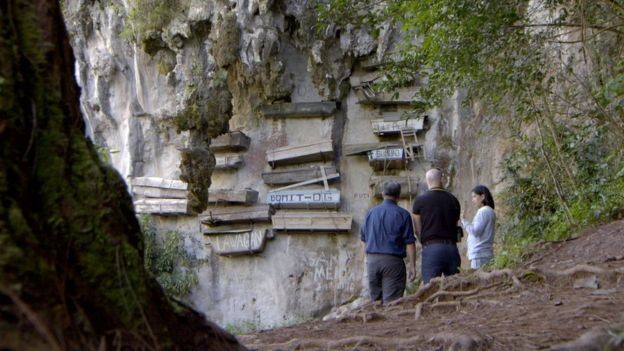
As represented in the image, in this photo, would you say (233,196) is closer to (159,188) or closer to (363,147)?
(159,188)

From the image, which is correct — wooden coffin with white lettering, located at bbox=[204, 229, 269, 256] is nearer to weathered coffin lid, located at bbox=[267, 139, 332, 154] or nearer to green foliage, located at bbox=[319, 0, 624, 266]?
weathered coffin lid, located at bbox=[267, 139, 332, 154]

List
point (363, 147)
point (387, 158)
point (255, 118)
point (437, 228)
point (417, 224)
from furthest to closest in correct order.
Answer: point (255, 118), point (363, 147), point (387, 158), point (417, 224), point (437, 228)

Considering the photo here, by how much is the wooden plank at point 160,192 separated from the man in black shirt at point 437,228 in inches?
390

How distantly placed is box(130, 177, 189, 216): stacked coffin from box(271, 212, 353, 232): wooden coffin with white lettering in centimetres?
211

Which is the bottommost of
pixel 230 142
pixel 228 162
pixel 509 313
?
pixel 509 313

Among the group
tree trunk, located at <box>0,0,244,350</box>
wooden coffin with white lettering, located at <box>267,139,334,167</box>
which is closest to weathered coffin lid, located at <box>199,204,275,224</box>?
wooden coffin with white lettering, located at <box>267,139,334,167</box>

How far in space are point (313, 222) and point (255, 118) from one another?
270 centimetres

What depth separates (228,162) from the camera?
15781mm

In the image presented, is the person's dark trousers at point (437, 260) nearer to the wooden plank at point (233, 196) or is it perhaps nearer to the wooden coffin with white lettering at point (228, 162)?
the wooden plank at point (233, 196)

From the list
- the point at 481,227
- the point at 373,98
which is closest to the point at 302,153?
the point at 373,98

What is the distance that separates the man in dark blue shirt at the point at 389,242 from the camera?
22.1 ft

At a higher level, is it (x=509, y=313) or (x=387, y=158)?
(x=387, y=158)

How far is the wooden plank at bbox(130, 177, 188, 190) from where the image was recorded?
16047 mm

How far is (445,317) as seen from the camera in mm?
5219
